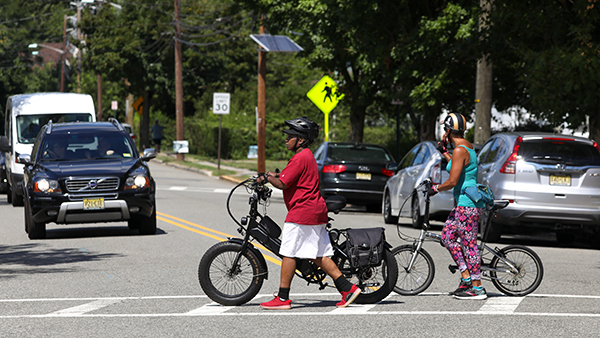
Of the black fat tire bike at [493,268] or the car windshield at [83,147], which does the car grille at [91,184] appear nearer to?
the car windshield at [83,147]

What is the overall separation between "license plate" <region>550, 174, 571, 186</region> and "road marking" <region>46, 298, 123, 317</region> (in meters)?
7.28

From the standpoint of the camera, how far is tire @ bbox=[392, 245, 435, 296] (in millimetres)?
8836

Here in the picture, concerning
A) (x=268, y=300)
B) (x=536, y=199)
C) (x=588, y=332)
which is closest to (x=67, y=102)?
(x=536, y=199)

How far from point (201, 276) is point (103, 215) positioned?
5766 millimetres

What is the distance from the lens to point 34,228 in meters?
13.7

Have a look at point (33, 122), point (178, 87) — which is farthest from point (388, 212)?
point (178, 87)

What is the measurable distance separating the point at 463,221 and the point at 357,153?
1203cm

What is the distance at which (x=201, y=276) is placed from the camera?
810cm

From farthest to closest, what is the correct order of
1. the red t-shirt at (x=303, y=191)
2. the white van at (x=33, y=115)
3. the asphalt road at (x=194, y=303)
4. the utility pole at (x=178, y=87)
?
the utility pole at (x=178, y=87), the white van at (x=33, y=115), the red t-shirt at (x=303, y=191), the asphalt road at (x=194, y=303)

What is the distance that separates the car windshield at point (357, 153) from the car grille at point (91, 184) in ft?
24.9

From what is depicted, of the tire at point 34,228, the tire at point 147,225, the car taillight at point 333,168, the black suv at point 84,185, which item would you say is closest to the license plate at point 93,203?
the black suv at point 84,185

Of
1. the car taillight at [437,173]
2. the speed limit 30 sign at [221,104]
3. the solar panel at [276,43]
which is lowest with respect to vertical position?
the car taillight at [437,173]

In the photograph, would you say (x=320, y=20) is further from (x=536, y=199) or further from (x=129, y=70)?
(x=129, y=70)

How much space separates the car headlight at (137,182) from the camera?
13773mm
